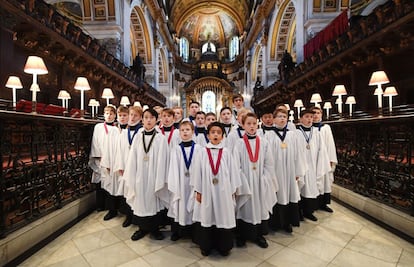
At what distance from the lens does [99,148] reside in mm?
4039

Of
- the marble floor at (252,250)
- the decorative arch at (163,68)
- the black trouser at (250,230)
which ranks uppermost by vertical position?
the decorative arch at (163,68)

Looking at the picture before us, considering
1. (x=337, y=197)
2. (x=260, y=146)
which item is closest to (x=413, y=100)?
(x=337, y=197)

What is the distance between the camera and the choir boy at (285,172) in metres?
3.22

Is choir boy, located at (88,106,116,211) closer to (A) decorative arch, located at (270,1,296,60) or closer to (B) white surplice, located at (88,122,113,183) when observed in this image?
(B) white surplice, located at (88,122,113,183)

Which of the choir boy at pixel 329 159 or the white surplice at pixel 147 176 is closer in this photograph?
the white surplice at pixel 147 176

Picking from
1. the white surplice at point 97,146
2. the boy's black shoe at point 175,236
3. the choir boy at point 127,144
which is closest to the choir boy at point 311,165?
the boy's black shoe at point 175,236

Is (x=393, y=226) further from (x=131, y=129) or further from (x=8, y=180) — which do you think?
(x=8, y=180)

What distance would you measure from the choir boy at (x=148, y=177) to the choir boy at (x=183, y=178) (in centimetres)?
23

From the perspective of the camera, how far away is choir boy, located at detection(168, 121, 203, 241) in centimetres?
281

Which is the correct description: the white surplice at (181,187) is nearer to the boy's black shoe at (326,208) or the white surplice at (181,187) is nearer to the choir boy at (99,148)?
the choir boy at (99,148)

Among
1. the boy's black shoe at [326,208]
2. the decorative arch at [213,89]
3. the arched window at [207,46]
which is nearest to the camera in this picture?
A: the boy's black shoe at [326,208]

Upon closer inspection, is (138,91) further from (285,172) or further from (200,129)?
(285,172)

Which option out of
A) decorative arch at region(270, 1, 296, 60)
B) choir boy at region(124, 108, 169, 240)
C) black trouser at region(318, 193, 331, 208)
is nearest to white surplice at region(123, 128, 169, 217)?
choir boy at region(124, 108, 169, 240)

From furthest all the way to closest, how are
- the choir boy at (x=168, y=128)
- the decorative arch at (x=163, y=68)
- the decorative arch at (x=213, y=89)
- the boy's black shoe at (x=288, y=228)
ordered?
the decorative arch at (x=213, y=89)
the decorative arch at (x=163, y=68)
the choir boy at (x=168, y=128)
the boy's black shoe at (x=288, y=228)
